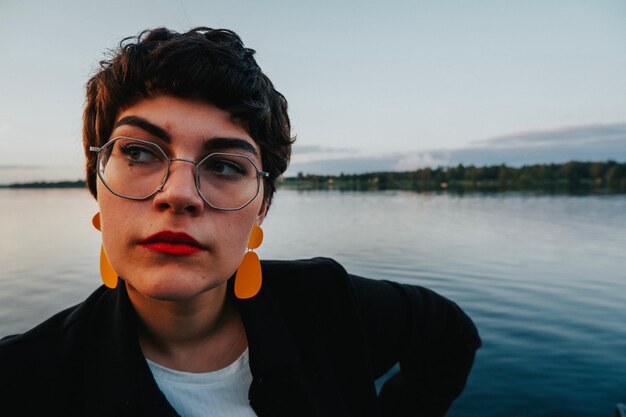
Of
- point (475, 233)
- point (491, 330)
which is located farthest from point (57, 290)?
point (475, 233)

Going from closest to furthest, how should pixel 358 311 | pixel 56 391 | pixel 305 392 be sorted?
pixel 56 391, pixel 305 392, pixel 358 311

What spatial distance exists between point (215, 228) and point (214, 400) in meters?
0.83

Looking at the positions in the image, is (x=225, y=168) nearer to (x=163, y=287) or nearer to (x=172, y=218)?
(x=172, y=218)

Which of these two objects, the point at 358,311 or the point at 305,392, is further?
the point at 358,311

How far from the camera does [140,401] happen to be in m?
1.63

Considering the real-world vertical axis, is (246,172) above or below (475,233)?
above

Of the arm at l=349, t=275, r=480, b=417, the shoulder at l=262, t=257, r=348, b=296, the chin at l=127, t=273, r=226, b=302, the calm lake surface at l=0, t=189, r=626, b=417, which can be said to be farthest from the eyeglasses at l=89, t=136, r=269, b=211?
the calm lake surface at l=0, t=189, r=626, b=417

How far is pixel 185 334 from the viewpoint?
1.93 metres

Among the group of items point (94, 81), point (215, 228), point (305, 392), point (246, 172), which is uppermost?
point (94, 81)

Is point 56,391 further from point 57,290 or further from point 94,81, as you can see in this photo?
point 57,290

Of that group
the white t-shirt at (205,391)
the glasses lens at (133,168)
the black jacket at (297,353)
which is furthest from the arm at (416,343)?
the glasses lens at (133,168)

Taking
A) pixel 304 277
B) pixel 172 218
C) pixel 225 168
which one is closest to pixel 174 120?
pixel 225 168

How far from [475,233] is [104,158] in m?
23.3

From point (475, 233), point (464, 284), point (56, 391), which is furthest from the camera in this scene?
point (475, 233)
